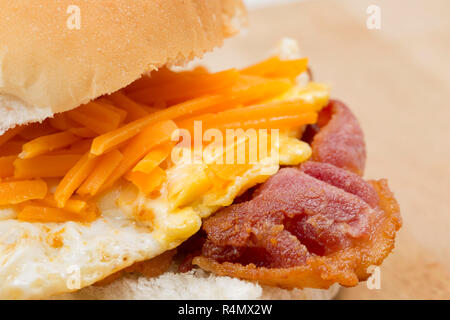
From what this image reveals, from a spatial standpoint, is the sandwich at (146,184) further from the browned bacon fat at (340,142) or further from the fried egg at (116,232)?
the browned bacon fat at (340,142)

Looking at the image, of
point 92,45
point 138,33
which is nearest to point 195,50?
point 138,33

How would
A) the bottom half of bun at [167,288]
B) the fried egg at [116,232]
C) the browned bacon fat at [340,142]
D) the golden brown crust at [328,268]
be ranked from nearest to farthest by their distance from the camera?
the fried egg at [116,232] < the golden brown crust at [328,268] < the bottom half of bun at [167,288] < the browned bacon fat at [340,142]

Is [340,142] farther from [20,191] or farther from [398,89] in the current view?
[398,89]

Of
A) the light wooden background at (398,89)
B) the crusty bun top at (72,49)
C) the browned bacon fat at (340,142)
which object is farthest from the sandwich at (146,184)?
the light wooden background at (398,89)

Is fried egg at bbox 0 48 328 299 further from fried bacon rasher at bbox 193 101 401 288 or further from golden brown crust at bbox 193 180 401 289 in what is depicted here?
golden brown crust at bbox 193 180 401 289

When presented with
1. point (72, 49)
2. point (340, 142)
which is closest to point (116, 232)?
point (72, 49)

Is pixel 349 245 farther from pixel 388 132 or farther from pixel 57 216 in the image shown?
pixel 388 132

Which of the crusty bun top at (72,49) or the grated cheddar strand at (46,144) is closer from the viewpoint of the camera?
the crusty bun top at (72,49)
